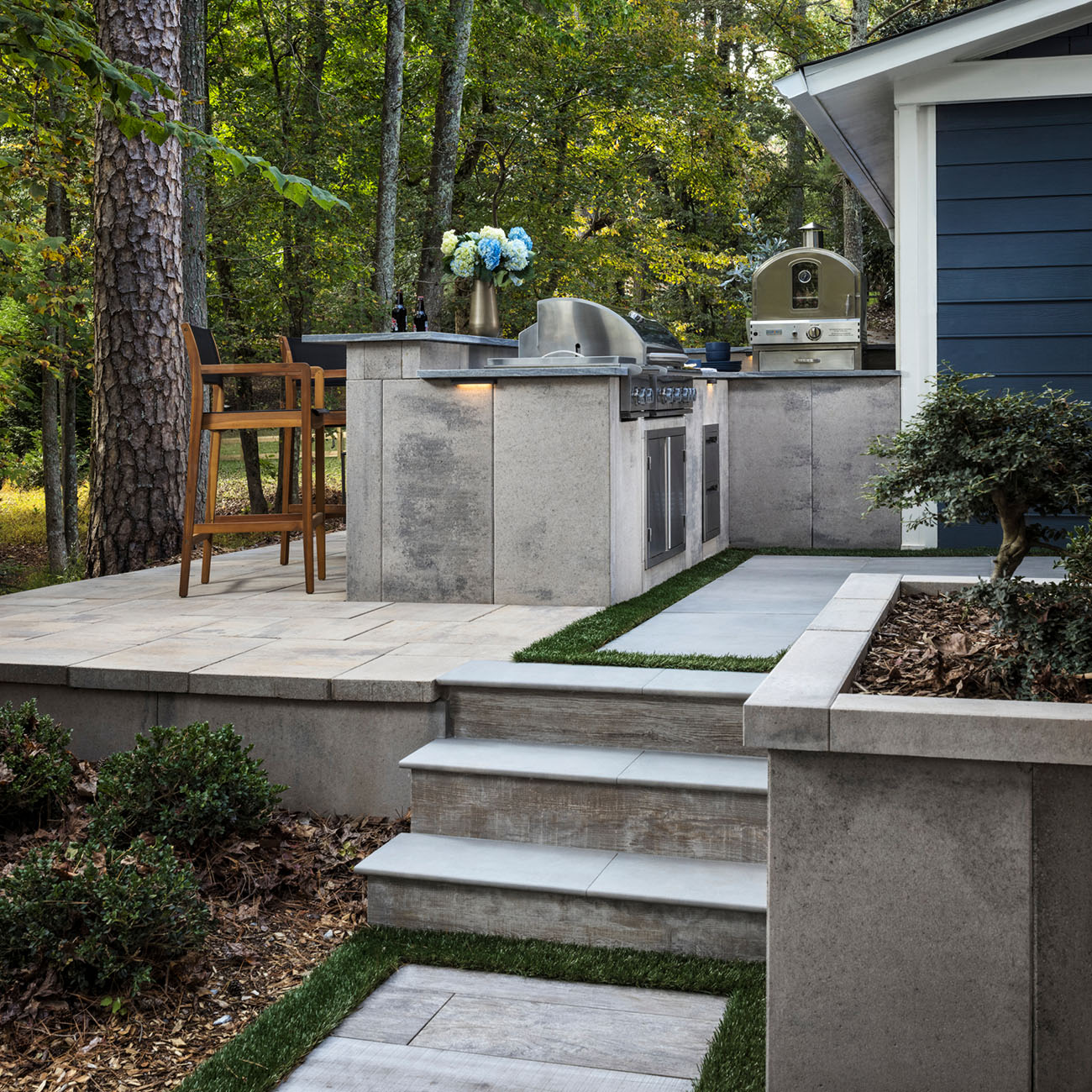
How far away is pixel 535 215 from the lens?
16438 millimetres

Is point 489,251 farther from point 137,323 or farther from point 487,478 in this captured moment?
point 137,323

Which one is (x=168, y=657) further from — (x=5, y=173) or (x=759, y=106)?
(x=759, y=106)

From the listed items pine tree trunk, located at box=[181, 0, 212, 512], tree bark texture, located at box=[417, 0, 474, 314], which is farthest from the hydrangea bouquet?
tree bark texture, located at box=[417, 0, 474, 314]

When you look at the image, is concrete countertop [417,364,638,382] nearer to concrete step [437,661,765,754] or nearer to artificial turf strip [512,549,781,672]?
artificial turf strip [512,549,781,672]

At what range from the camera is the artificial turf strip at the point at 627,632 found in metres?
3.95

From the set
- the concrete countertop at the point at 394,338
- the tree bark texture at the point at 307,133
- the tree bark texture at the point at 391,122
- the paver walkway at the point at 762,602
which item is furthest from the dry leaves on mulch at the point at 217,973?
the tree bark texture at the point at 307,133

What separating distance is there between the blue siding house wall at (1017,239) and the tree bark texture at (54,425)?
789 centimetres

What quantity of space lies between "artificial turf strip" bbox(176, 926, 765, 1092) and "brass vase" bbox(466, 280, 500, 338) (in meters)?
3.41

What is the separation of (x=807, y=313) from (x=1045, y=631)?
6.27 metres

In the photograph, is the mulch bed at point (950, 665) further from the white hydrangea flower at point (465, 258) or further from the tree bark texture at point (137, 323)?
the tree bark texture at point (137, 323)

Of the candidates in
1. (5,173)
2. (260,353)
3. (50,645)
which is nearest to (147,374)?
(5,173)

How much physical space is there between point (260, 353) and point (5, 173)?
7.63m

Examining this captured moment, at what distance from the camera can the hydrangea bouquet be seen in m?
5.78

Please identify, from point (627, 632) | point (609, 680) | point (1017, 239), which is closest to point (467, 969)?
point (609, 680)
